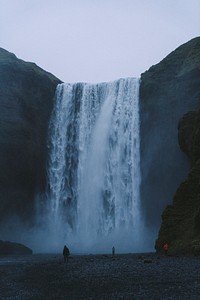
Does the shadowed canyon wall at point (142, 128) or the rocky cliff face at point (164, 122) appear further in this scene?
the shadowed canyon wall at point (142, 128)

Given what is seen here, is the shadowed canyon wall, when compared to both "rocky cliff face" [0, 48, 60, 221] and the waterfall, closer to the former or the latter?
"rocky cliff face" [0, 48, 60, 221]

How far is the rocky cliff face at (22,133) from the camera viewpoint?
5941 cm

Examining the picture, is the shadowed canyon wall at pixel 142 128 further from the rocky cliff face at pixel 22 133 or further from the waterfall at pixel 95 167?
the waterfall at pixel 95 167

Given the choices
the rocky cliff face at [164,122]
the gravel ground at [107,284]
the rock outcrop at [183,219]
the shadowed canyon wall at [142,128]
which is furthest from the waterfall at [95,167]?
the gravel ground at [107,284]

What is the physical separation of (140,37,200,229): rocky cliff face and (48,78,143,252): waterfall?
5.02ft

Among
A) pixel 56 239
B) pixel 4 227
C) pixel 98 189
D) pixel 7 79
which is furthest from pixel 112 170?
pixel 7 79

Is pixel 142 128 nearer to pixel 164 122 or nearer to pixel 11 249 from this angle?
pixel 164 122

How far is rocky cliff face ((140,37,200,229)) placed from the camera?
5441cm

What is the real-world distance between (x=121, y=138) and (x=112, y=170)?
17.2 feet

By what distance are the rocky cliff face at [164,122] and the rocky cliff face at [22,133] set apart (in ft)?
52.0

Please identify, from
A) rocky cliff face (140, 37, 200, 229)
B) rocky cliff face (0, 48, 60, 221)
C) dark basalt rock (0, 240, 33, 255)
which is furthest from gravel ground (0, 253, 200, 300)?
rocky cliff face (0, 48, 60, 221)

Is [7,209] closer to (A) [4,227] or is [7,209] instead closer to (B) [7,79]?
(A) [4,227]

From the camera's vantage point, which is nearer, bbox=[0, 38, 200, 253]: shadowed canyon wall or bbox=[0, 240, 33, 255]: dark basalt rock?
bbox=[0, 240, 33, 255]: dark basalt rock

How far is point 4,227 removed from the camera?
5753 centimetres
